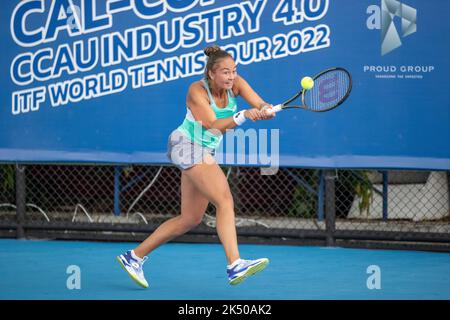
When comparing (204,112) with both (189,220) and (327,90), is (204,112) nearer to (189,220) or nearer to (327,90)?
(189,220)

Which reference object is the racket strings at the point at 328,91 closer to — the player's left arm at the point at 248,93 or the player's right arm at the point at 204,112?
the player's left arm at the point at 248,93

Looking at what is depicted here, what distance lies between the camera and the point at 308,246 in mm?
8914

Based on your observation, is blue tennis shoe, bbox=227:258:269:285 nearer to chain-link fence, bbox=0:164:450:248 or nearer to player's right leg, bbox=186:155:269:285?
player's right leg, bbox=186:155:269:285

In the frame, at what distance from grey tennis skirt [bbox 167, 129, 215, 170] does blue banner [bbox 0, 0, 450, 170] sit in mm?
2220

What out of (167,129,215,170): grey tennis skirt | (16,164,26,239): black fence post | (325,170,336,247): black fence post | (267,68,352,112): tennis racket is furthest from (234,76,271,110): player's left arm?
(16,164,26,239): black fence post

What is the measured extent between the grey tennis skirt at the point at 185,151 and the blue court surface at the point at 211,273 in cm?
92

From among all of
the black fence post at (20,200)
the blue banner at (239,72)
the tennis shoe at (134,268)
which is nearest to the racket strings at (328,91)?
the tennis shoe at (134,268)

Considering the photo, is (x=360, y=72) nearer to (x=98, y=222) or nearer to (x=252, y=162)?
(x=252, y=162)

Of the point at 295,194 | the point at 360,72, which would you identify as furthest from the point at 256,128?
the point at 295,194

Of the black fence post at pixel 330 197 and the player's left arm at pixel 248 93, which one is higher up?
the player's left arm at pixel 248 93

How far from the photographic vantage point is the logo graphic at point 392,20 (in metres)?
8.26

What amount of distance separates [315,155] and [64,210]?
130 inches

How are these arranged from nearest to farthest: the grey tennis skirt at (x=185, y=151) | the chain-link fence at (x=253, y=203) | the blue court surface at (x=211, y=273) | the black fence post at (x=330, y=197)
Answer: the grey tennis skirt at (x=185, y=151) < the blue court surface at (x=211, y=273) < the black fence post at (x=330, y=197) < the chain-link fence at (x=253, y=203)

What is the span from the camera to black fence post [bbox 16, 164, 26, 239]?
9328 millimetres
